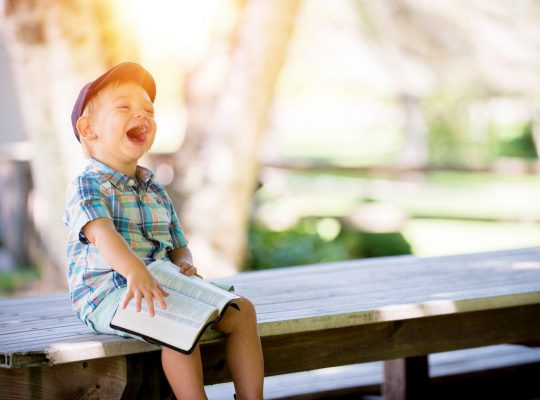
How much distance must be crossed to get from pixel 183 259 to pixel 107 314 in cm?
41

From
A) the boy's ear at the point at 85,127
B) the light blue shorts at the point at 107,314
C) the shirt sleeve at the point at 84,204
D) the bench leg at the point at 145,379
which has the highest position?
the boy's ear at the point at 85,127

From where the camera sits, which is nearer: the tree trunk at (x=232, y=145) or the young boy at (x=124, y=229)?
the young boy at (x=124, y=229)

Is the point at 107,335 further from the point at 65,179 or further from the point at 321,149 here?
the point at 321,149

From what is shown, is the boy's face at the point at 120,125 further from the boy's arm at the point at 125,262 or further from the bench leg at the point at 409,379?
the bench leg at the point at 409,379

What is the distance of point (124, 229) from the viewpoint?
2762 millimetres

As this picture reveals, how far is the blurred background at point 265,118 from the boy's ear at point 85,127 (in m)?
3.64

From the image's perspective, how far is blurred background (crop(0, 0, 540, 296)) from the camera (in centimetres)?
655

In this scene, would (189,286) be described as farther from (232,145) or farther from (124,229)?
(232,145)

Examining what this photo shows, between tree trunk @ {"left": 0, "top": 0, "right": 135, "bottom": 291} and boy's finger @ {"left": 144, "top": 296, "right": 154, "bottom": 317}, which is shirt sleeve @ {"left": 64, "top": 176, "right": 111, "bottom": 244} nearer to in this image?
boy's finger @ {"left": 144, "top": 296, "right": 154, "bottom": 317}

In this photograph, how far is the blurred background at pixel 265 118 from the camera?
655 cm

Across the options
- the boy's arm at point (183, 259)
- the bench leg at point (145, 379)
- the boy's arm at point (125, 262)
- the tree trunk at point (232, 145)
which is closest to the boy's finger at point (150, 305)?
the boy's arm at point (125, 262)

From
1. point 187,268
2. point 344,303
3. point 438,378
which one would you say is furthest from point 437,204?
point 187,268

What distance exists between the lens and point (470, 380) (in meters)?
4.25

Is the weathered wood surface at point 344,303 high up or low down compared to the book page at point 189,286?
down
